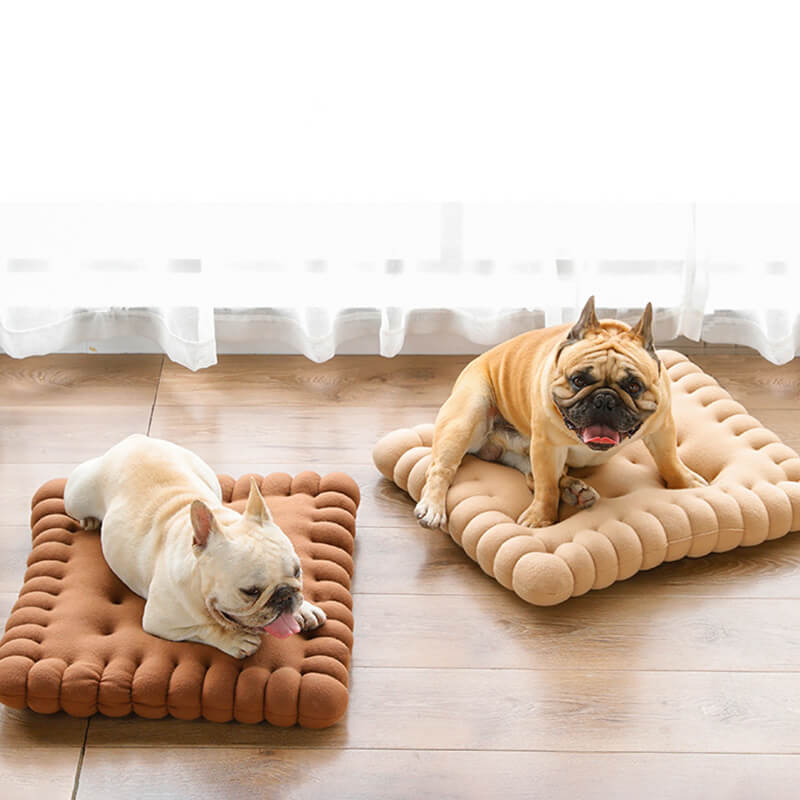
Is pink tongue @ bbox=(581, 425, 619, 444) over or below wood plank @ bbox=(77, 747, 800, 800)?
over

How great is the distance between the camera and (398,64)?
8.39ft

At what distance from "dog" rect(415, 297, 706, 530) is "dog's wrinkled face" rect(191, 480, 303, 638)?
45 centimetres

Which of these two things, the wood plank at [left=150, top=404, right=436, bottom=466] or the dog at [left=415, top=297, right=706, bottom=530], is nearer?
the dog at [left=415, top=297, right=706, bottom=530]

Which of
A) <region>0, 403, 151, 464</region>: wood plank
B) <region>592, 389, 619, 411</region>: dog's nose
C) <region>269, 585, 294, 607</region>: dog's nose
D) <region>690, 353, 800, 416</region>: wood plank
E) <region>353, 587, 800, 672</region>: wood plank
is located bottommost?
<region>353, 587, 800, 672</region>: wood plank

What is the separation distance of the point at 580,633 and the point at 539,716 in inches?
8.5

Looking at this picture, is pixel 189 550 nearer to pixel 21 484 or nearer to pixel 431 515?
pixel 431 515

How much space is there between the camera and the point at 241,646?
1965 millimetres

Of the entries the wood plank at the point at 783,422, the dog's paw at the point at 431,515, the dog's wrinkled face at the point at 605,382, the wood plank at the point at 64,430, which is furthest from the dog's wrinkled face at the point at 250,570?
the wood plank at the point at 783,422

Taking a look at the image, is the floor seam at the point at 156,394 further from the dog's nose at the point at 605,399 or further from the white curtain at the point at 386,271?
the dog's nose at the point at 605,399

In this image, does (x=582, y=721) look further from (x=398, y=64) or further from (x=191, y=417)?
(x=398, y=64)

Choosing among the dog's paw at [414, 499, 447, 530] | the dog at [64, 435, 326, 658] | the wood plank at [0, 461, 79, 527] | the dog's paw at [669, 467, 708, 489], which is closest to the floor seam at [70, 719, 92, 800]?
the dog at [64, 435, 326, 658]

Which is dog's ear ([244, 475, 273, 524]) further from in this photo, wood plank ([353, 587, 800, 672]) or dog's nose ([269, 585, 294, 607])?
wood plank ([353, 587, 800, 672])

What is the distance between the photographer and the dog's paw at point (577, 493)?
7.51 feet

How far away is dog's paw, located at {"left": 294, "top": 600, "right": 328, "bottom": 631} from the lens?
2.03 metres
